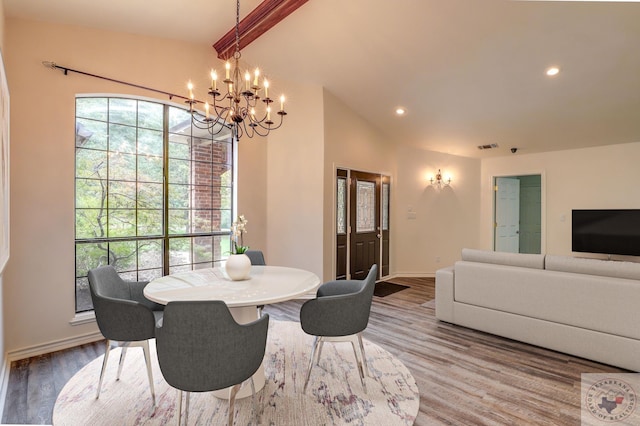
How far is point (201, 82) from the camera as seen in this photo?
3.88 metres

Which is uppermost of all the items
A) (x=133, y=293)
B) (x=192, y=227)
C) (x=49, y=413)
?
(x=192, y=227)

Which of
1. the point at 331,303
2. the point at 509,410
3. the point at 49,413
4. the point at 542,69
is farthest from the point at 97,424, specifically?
the point at 542,69

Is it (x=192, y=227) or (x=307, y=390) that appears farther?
(x=192, y=227)

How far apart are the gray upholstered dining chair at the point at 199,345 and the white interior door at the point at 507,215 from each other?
622cm

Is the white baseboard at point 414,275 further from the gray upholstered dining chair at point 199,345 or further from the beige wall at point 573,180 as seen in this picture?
the gray upholstered dining chair at point 199,345

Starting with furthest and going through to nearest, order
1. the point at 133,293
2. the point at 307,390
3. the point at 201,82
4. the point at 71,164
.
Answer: the point at 201,82 → the point at 71,164 → the point at 133,293 → the point at 307,390

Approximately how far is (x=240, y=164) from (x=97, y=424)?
3167 millimetres

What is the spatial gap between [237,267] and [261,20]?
2.50 m

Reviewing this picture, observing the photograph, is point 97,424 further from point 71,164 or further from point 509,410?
point 509,410

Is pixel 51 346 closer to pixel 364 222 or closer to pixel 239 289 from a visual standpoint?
pixel 239 289

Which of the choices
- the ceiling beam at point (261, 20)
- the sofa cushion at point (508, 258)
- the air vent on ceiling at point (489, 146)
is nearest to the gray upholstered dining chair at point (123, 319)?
the ceiling beam at point (261, 20)

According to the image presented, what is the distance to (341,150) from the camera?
481 cm

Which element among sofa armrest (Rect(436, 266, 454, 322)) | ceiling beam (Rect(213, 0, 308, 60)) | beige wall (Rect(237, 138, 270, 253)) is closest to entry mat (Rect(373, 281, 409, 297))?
sofa armrest (Rect(436, 266, 454, 322))

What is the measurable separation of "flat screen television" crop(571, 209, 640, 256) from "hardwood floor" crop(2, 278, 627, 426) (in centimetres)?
340
